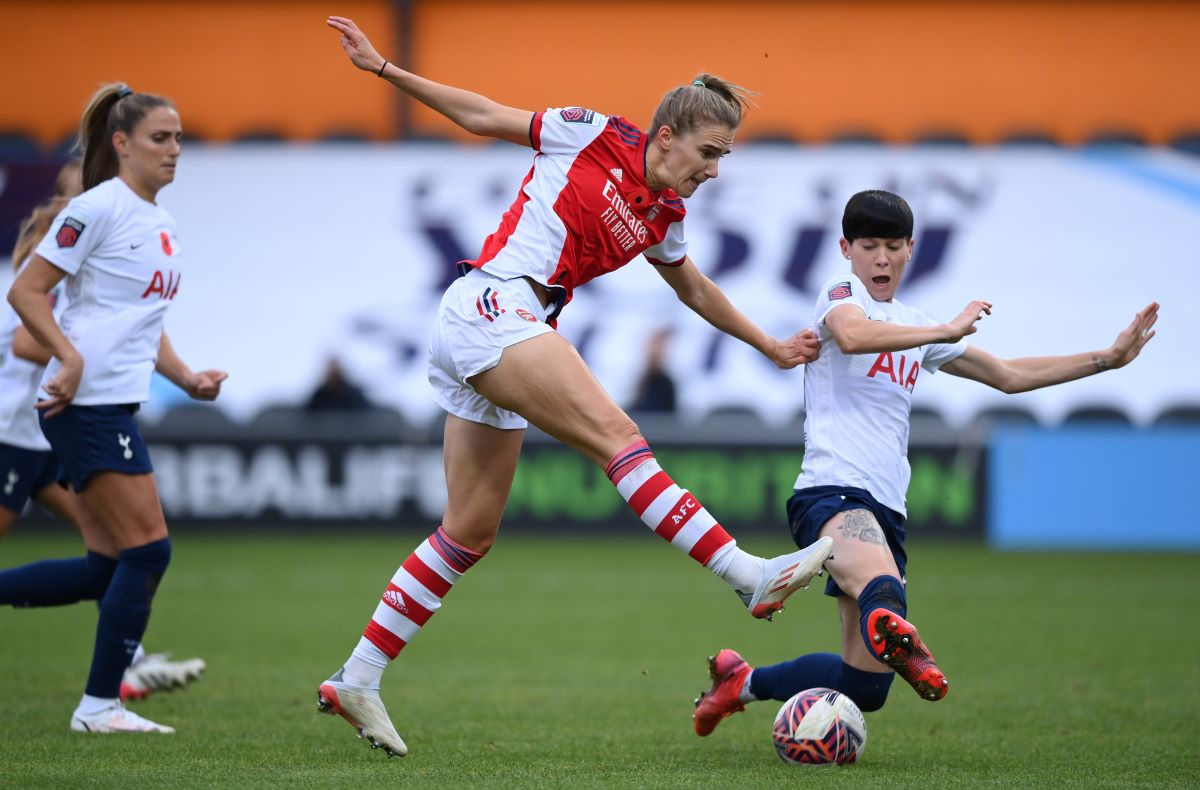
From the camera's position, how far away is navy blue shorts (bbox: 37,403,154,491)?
5.44 meters

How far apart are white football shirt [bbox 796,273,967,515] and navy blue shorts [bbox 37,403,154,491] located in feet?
8.15

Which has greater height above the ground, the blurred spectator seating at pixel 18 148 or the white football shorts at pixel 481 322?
the blurred spectator seating at pixel 18 148

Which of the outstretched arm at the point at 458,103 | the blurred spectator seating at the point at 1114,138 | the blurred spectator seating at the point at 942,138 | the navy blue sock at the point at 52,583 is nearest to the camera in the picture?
the outstretched arm at the point at 458,103

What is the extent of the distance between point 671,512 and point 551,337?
666 millimetres

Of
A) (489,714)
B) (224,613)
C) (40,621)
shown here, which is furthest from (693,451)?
(489,714)

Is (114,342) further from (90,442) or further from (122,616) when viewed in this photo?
(122,616)

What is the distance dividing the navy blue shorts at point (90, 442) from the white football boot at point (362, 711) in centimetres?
122

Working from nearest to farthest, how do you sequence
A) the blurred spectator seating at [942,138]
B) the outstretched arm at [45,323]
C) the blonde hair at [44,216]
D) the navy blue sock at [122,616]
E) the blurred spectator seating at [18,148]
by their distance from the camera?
the outstretched arm at [45,323]
the navy blue sock at [122,616]
the blonde hair at [44,216]
the blurred spectator seating at [18,148]
the blurred spectator seating at [942,138]

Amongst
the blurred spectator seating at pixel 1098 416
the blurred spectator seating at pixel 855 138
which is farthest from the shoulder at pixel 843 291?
the blurred spectator seating at pixel 855 138

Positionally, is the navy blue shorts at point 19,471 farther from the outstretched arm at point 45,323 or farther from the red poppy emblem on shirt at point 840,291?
the red poppy emblem on shirt at point 840,291

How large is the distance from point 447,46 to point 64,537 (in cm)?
854

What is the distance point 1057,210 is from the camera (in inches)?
703

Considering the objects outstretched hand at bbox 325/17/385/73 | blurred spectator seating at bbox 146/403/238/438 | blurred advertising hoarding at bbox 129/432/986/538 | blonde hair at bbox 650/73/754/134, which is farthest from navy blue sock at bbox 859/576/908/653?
blurred spectator seating at bbox 146/403/238/438

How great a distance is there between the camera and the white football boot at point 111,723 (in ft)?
18.0
